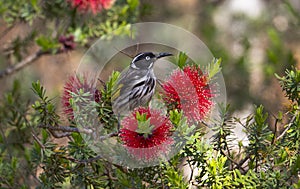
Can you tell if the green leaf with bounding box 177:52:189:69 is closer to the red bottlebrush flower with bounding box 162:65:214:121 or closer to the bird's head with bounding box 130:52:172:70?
the red bottlebrush flower with bounding box 162:65:214:121

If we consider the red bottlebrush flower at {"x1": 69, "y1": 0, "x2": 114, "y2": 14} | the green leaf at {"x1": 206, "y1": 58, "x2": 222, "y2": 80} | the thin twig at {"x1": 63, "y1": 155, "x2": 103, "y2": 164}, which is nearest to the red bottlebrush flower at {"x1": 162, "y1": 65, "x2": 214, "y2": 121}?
the green leaf at {"x1": 206, "y1": 58, "x2": 222, "y2": 80}

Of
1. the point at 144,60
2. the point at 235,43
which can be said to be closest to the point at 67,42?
the point at 144,60

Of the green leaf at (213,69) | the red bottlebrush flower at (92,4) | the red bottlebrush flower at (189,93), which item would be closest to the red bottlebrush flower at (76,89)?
the red bottlebrush flower at (189,93)

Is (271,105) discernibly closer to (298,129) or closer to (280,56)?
(280,56)

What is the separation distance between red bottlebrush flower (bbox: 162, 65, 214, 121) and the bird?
0.46 ft

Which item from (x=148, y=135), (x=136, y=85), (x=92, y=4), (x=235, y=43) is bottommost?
(x=148, y=135)

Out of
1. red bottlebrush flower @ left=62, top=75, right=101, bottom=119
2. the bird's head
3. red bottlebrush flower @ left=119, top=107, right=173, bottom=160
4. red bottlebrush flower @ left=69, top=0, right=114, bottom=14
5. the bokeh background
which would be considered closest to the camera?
red bottlebrush flower @ left=119, top=107, right=173, bottom=160

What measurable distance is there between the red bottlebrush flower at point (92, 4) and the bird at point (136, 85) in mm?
909

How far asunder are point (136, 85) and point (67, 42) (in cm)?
107

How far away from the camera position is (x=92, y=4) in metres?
2.75

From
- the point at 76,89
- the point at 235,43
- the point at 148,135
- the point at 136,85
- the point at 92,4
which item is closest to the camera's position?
the point at 148,135

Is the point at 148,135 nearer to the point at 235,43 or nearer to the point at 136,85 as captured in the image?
the point at 136,85

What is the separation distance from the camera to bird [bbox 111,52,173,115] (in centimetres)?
177

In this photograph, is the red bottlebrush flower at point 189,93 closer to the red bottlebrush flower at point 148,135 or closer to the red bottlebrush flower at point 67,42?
the red bottlebrush flower at point 148,135
